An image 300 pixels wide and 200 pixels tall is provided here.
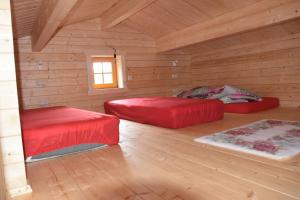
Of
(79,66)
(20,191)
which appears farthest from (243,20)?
(20,191)

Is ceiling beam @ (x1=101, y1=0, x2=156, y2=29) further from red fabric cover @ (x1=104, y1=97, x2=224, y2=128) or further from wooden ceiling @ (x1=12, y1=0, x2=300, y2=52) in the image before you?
red fabric cover @ (x1=104, y1=97, x2=224, y2=128)

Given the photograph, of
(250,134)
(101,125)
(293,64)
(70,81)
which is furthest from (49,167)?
(293,64)

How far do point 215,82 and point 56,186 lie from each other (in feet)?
16.3

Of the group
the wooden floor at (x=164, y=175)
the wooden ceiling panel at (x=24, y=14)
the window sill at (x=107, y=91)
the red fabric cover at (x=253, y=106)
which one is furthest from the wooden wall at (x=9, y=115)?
the red fabric cover at (x=253, y=106)

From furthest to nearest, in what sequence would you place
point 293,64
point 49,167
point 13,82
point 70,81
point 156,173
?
point 70,81, point 293,64, point 49,167, point 156,173, point 13,82

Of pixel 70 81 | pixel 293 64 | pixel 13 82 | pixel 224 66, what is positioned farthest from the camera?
pixel 224 66

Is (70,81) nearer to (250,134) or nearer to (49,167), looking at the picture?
(49,167)

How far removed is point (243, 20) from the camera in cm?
357

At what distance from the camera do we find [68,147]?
2.34 m

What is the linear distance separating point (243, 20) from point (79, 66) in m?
3.21

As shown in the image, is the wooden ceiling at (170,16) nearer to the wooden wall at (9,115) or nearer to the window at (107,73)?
the wooden wall at (9,115)

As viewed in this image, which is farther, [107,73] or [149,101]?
[107,73]

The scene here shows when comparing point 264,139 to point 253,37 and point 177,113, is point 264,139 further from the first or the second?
point 253,37

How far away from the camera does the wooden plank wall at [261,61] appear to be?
4.35 m
